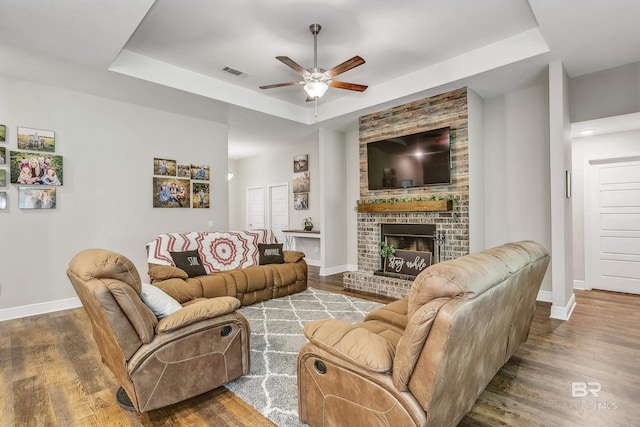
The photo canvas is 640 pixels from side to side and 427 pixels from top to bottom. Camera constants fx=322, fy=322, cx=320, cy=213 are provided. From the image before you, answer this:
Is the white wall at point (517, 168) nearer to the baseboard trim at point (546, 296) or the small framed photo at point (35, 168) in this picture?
the baseboard trim at point (546, 296)

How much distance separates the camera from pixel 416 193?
490cm

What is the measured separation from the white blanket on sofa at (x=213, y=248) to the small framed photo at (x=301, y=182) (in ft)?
9.02

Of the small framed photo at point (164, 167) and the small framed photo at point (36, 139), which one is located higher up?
the small framed photo at point (36, 139)

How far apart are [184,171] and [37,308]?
2591mm

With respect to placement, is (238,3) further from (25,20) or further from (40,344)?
(40,344)

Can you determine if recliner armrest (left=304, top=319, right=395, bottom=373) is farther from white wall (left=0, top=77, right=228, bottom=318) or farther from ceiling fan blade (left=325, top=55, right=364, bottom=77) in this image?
white wall (left=0, top=77, right=228, bottom=318)

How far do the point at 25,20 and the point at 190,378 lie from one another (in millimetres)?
3217

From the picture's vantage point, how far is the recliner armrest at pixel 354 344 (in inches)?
54.8

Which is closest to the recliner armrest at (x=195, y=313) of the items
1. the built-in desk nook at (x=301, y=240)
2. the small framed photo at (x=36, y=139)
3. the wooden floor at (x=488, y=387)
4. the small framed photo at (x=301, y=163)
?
the wooden floor at (x=488, y=387)

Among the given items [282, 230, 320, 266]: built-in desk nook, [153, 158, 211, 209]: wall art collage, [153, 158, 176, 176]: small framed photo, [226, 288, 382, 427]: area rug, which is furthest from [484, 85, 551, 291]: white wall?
[153, 158, 176, 176]: small framed photo

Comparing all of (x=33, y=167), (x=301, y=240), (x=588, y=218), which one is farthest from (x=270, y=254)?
(x=588, y=218)

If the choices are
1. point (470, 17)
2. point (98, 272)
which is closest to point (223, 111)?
point (470, 17)

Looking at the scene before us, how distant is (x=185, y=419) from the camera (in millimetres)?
1871

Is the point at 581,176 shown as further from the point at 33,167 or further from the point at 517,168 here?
the point at 33,167
